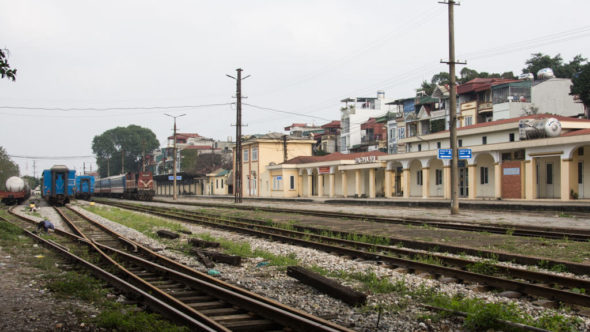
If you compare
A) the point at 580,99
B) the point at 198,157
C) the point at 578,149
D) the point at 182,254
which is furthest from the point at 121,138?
the point at 182,254

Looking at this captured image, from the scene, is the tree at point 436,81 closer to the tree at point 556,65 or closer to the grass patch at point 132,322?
the tree at point 556,65

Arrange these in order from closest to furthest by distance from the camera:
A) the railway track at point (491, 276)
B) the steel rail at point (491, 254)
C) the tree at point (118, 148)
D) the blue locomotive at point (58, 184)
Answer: the railway track at point (491, 276)
the steel rail at point (491, 254)
the blue locomotive at point (58, 184)
the tree at point (118, 148)

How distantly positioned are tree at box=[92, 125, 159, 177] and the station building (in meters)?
80.7

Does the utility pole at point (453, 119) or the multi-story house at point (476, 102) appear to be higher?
the multi-story house at point (476, 102)

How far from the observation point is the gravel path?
6109mm

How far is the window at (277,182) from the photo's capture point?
2398 inches

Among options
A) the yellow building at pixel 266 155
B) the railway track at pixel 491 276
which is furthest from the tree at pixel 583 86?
the railway track at pixel 491 276

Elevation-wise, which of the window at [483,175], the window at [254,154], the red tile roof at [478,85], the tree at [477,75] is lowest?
the window at [483,175]

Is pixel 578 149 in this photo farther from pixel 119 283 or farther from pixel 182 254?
pixel 119 283

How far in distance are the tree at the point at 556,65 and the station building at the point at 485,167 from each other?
32.9 metres

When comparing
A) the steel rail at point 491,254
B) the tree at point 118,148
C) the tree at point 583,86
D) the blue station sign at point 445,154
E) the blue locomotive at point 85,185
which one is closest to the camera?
the steel rail at point 491,254

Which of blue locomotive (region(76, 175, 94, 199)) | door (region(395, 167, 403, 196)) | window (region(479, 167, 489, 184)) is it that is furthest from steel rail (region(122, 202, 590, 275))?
blue locomotive (region(76, 175, 94, 199))

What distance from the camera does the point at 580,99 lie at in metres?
51.4

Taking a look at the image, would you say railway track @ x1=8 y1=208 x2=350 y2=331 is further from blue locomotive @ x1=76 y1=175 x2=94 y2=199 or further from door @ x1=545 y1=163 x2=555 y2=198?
blue locomotive @ x1=76 y1=175 x2=94 y2=199
